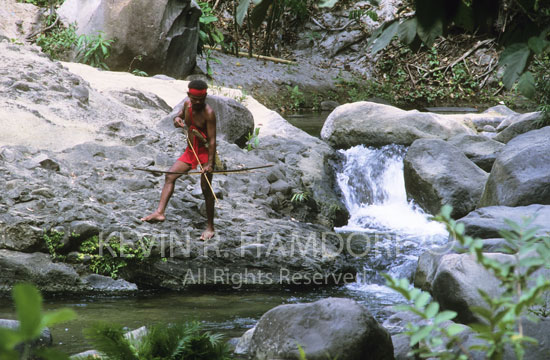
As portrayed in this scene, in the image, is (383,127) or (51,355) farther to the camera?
(383,127)

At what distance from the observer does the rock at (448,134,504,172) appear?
30.6ft

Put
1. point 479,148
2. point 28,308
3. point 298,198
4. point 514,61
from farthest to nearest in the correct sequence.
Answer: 1. point 479,148
2. point 298,198
3. point 514,61
4. point 28,308

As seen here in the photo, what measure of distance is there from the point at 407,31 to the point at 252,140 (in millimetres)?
7306

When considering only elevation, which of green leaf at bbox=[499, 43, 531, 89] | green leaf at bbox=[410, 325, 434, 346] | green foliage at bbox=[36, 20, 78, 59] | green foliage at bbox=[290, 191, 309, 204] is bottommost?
green foliage at bbox=[290, 191, 309, 204]

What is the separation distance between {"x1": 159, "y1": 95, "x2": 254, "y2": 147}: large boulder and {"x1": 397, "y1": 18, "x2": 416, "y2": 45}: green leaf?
6.85 m

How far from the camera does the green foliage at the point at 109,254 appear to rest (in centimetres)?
554

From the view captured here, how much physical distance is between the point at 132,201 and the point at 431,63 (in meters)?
14.0

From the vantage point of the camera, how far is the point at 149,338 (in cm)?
281

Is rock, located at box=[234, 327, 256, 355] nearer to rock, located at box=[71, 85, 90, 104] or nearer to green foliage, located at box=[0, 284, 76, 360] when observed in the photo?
green foliage, located at box=[0, 284, 76, 360]

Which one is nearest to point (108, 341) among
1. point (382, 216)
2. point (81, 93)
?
point (81, 93)

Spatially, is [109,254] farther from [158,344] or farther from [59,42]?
[59,42]

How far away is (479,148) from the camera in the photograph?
9586 mm

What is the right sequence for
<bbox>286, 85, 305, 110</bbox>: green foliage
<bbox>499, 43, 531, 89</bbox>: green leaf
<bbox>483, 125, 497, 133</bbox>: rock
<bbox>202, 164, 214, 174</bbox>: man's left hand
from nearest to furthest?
<bbox>499, 43, 531, 89</bbox>: green leaf → <bbox>202, 164, 214, 174</bbox>: man's left hand → <bbox>483, 125, 497, 133</bbox>: rock → <bbox>286, 85, 305, 110</bbox>: green foliage

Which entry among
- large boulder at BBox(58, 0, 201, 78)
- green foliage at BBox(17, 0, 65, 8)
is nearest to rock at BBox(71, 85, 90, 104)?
large boulder at BBox(58, 0, 201, 78)
